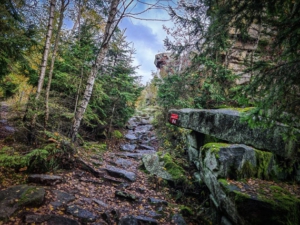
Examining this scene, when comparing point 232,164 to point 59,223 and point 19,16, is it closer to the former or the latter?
point 59,223

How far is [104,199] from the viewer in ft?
17.6

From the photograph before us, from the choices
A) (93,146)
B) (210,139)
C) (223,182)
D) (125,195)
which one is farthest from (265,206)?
(93,146)

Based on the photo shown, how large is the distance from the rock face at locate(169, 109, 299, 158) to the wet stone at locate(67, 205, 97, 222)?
5175 mm

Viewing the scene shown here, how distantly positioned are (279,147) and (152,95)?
25.9 m

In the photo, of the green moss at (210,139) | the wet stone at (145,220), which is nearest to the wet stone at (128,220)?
the wet stone at (145,220)

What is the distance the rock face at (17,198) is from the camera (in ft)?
11.7

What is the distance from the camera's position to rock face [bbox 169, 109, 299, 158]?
5.96m

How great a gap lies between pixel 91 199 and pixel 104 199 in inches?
18.1

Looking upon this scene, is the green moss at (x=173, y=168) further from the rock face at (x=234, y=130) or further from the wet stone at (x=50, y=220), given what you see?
the wet stone at (x=50, y=220)

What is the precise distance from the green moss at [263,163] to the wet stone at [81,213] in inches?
196

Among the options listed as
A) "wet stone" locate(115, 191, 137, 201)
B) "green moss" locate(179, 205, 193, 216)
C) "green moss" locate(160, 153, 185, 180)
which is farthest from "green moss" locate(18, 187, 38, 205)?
"green moss" locate(160, 153, 185, 180)

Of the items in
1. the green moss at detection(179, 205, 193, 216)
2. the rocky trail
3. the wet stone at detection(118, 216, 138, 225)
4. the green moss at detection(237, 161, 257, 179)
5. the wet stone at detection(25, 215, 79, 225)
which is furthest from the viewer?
the green moss at detection(179, 205, 193, 216)

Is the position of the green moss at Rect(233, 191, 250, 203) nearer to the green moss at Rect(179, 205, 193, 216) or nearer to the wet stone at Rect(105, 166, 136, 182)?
the green moss at Rect(179, 205, 193, 216)

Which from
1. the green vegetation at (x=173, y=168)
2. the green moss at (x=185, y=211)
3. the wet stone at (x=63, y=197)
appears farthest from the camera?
the green vegetation at (x=173, y=168)
